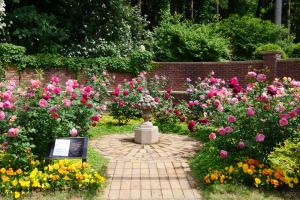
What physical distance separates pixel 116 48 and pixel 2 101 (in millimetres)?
9858

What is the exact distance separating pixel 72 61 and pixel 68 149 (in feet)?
28.9

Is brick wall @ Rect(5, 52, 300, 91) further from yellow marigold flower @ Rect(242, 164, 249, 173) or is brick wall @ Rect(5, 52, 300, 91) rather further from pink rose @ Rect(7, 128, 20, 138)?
yellow marigold flower @ Rect(242, 164, 249, 173)

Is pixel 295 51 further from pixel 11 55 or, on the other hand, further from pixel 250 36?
pixel 11 55

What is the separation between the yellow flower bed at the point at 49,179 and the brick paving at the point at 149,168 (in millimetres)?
301

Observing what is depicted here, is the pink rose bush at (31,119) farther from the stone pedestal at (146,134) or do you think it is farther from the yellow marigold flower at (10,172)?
the stone pedestal at (146,134)

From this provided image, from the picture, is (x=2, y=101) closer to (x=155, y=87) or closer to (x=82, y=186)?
(x=82, y=186)

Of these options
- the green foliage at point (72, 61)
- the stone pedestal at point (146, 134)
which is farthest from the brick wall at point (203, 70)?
the stone pedestal at point (146, 134)

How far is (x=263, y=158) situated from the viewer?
5488mm

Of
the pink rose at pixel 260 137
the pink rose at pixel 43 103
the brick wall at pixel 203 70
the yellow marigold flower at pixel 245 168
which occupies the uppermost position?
the brick wall at pixel 203 70

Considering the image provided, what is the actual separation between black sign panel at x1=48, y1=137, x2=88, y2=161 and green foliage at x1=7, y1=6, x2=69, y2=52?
10512 millimetres

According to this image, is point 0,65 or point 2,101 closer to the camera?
point 2,101

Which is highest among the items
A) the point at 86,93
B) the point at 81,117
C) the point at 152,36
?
the point at 152,36

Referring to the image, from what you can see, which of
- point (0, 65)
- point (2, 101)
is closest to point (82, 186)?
point (2, 101)

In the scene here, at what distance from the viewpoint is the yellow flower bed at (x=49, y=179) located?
485 centimetres
